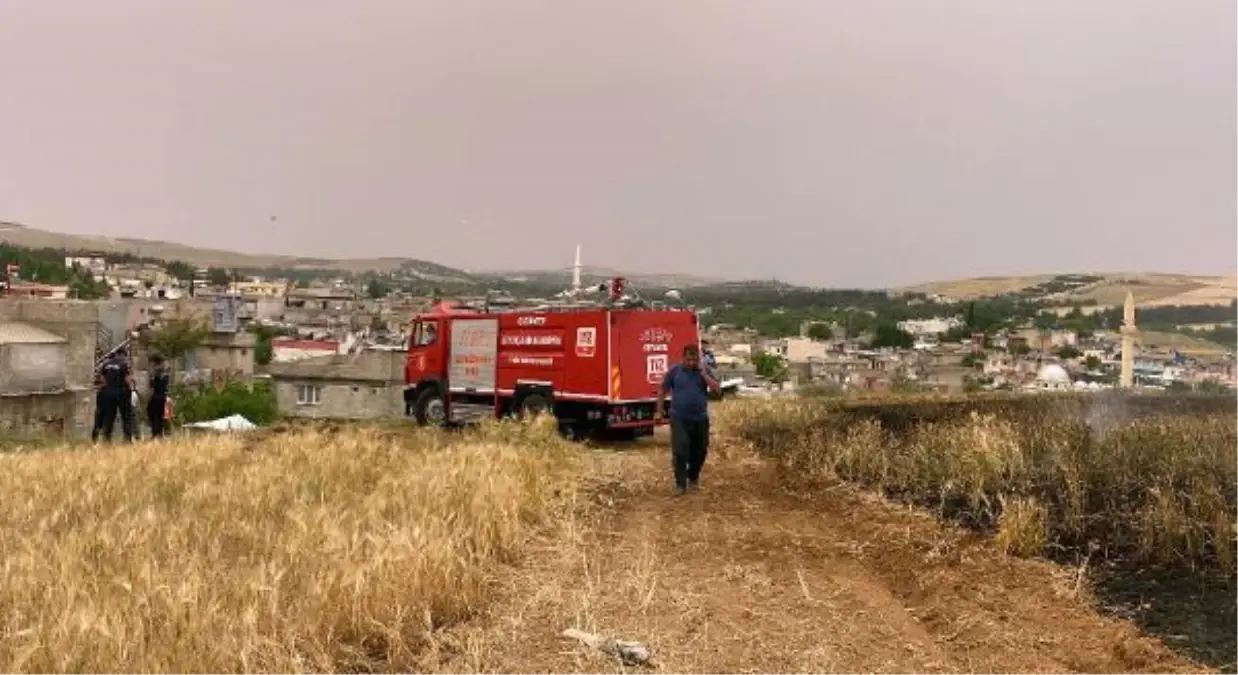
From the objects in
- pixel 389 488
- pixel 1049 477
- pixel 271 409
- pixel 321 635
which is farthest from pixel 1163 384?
pixel 271 409

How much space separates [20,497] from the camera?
10.0 meters

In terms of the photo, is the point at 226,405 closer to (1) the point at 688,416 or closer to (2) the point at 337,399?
(2) the point at 337,399

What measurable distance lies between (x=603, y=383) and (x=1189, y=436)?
918 cm

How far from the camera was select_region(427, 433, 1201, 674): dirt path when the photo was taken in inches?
218

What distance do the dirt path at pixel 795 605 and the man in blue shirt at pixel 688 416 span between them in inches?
73.9

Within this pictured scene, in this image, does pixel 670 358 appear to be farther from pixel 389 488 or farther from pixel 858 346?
pixel 858 346

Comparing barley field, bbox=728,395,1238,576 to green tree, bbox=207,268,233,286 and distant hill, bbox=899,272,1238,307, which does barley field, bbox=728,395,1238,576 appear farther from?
green tree, bbox=207,268,233,286

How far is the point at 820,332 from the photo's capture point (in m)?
104

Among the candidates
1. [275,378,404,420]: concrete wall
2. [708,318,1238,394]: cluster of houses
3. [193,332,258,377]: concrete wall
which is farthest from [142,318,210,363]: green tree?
[708,318,1238,394]: cluster of houses

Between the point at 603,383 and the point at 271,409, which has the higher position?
the point at 603,383

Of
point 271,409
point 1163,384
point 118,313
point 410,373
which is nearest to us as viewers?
point 410,373

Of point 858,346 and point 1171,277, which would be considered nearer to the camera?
point 858,346

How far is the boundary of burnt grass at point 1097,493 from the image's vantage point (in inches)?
293

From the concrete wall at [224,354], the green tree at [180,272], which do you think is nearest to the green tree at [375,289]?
the green tree at [180,272]
